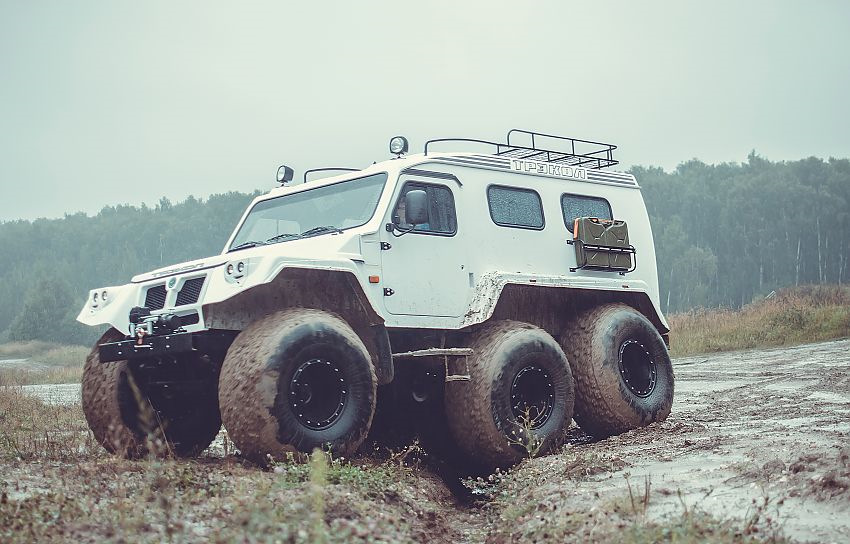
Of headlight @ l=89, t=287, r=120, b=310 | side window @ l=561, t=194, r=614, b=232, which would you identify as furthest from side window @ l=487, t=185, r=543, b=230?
headlight @ l=89, t=287, r=120, b=310

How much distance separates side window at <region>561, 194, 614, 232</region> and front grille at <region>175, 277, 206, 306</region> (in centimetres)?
429

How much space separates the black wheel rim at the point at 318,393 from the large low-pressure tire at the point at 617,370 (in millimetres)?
3227

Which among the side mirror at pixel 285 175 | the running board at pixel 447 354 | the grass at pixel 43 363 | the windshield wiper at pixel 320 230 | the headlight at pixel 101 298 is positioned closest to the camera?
the running board at pixel 447 354

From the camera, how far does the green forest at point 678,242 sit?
8394 centimetres

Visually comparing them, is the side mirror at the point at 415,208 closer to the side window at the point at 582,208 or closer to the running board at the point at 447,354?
the running board at the point at 447,354

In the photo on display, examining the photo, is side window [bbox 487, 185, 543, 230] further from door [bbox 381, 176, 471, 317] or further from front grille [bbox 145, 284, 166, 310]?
front grille [bbox 145, 284, 166, 310]

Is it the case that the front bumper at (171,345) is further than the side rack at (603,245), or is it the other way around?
the side rack at (603,245)

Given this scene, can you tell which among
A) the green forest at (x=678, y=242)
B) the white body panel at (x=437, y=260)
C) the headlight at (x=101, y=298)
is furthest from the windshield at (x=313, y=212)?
the green forest at (x=678, y=242)

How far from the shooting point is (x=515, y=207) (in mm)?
9617

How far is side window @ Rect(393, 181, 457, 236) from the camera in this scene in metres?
8.66

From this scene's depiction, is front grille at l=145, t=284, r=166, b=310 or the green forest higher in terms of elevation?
the green forest

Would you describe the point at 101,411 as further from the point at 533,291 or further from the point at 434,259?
the point at 533,291

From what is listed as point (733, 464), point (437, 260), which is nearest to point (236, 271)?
point (437, 260)

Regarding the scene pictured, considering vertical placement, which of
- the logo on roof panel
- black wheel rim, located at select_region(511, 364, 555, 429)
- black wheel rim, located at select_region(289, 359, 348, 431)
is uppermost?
the logo on roof panel
